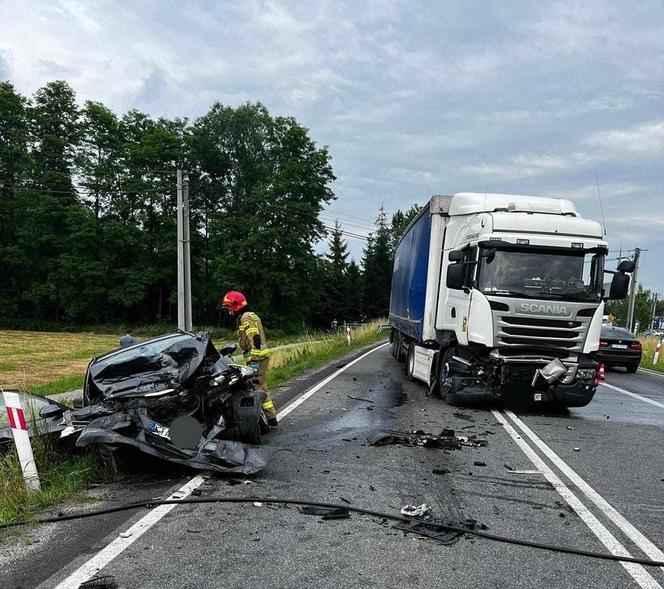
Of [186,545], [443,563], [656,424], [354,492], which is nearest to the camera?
[443,563]

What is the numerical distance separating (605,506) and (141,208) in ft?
159

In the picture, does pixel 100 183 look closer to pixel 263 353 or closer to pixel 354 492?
pixel 263 353

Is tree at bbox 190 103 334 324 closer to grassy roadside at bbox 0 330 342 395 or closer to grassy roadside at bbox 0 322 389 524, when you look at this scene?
grassy roadside at bbox 0 330 342 395

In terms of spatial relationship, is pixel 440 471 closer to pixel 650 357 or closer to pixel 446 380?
pixel 446 380

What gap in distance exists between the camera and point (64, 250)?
4847 centimetres

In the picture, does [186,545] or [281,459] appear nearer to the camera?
[186,545]

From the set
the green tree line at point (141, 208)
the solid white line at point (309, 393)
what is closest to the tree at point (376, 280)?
the green tree line at point (141, 208)

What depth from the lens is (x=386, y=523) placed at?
4.20m

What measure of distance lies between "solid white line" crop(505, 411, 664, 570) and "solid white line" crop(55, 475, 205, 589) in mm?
3403

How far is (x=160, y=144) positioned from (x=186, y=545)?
47.5 m

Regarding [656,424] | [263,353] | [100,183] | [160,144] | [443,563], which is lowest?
[656,424]

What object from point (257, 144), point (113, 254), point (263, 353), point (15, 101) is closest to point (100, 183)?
point (113, 254)

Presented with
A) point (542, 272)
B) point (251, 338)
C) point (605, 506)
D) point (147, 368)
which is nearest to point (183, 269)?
point (251, 338)

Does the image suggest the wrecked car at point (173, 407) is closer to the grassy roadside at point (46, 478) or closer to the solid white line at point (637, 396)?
the grassy roadside at point (46, 478)
